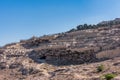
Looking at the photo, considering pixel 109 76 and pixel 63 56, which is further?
pixel 63 56

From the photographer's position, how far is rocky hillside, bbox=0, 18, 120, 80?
3508 cm

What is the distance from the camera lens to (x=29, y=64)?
41594 mm

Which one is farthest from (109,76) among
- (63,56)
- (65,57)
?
(63,56)

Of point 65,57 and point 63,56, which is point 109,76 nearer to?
point 65,57

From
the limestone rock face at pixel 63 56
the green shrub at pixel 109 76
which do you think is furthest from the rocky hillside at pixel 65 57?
the green shrub at pixel 109 76

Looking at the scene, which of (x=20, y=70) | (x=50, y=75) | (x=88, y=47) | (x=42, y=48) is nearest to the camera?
(x=50, y=75)

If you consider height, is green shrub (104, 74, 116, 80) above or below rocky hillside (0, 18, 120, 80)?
below

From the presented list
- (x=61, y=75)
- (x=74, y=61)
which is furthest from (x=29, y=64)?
(x=61, y=75)

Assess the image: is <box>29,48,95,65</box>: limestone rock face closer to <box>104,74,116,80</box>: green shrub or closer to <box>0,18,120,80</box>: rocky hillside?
<box>0,18,120,80</box>: rocky hillside

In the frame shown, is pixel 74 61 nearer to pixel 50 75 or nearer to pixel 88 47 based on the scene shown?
pixel 88 47

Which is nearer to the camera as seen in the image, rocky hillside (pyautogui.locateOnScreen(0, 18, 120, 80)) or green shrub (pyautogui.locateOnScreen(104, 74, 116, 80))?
green shrub (pyautogui.locateOnScreen(104, 74, 116, 80))

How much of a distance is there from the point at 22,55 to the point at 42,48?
264 centimetres

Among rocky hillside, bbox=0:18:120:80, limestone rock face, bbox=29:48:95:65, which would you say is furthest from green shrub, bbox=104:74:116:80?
limestone rock face, bbox=29:48:95:65

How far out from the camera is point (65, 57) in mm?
43000
